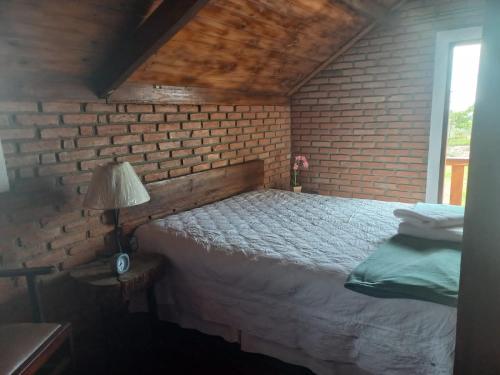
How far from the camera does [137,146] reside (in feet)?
8.42

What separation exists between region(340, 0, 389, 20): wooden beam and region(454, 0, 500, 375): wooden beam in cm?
243

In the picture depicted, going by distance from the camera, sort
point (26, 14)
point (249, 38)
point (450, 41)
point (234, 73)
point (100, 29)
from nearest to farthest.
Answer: point (26, 14) < point (100, 29) < point (249, 38) < point (234, 73) < point (450, 41)

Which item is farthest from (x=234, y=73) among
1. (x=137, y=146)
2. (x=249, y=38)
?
(x=137, y=146)

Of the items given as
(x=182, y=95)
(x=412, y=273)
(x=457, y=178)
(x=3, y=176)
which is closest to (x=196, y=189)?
(x=182, y=95)

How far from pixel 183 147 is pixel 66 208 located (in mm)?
1103

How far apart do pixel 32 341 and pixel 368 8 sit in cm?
359

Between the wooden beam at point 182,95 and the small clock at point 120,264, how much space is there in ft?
3.46

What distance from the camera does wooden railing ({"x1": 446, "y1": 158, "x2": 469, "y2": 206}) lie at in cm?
406

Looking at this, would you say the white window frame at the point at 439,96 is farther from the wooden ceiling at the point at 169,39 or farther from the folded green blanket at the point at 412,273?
the folded green blanket at the point at 412,273

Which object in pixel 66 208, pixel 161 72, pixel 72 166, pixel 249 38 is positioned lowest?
pixel 66 208

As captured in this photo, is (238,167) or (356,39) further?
(356,39)

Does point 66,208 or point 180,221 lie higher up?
point 66,208

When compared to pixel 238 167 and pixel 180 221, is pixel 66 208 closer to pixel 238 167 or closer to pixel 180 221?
pixel 180 221

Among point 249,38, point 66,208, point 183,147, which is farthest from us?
point 183,147
